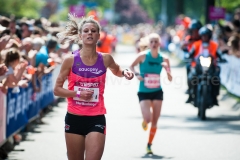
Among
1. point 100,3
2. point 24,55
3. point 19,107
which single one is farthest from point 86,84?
point 100,3

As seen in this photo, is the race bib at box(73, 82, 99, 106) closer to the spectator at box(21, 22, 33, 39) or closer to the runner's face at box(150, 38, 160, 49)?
the runner's face at box(150, 38, 160, 49)

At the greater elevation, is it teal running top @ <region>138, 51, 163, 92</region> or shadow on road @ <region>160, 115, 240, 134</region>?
teal running top @ <region>138, 51, 163, 92</region>

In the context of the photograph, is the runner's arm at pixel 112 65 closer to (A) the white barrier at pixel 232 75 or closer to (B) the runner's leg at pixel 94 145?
(B) the runner's leg at pixel 94 145

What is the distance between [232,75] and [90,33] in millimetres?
13435

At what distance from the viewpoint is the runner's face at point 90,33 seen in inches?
315

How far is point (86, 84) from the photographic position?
809cm

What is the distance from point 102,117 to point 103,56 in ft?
2.07

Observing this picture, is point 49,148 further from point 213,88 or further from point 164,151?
point 213,88

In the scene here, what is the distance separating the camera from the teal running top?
12.3 metres

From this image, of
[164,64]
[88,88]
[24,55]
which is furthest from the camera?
[24,55]

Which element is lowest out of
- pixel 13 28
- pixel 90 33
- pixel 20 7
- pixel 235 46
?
pixel 235 46

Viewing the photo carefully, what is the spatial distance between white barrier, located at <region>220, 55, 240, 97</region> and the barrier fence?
16.5 feet

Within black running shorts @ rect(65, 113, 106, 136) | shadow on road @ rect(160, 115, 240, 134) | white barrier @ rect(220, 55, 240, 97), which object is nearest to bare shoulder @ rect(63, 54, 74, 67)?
black running shorts @ rect(65, 113, 106, 136)

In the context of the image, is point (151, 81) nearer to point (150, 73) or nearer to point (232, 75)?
point (150, 73)
